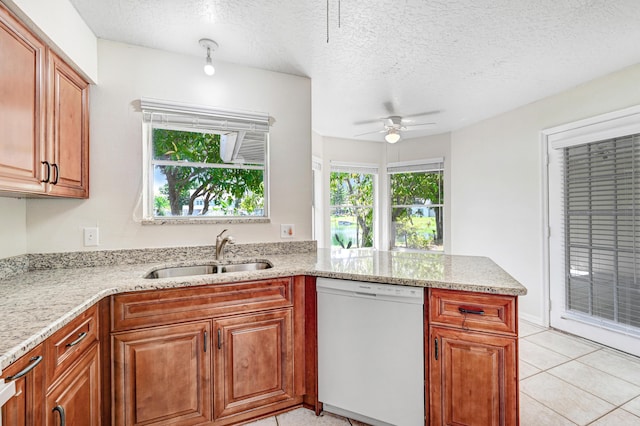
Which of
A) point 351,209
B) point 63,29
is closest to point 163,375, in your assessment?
point 63,29

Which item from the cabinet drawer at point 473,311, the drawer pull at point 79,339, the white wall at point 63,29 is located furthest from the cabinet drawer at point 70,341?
the cabinet drawer at point 473,311

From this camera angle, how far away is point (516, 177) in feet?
11.3

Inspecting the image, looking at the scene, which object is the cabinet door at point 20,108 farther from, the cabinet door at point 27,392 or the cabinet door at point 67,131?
the cabinet door at point 27,392

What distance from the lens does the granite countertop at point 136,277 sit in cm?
101

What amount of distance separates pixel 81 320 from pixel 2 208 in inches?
40.0

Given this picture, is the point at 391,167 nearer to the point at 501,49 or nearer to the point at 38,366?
the point at 501,49

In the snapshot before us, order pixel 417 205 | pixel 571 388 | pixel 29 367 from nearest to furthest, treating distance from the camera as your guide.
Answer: pixel 29 367 < pixel 571 388 < pixel 417 205

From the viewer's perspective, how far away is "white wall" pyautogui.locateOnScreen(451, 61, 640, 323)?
2744 mm

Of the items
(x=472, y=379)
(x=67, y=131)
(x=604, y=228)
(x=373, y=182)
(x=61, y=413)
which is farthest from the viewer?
(x=373, y=182)

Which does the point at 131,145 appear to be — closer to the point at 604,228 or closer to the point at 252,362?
the point at 252,362

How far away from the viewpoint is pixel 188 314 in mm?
1580

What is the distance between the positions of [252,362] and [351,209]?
3338 mm

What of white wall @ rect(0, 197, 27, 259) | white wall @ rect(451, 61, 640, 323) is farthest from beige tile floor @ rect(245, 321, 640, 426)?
white wall @ rect(0, 197, 27, 259)

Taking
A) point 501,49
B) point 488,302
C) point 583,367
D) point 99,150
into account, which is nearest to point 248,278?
point 488,302
